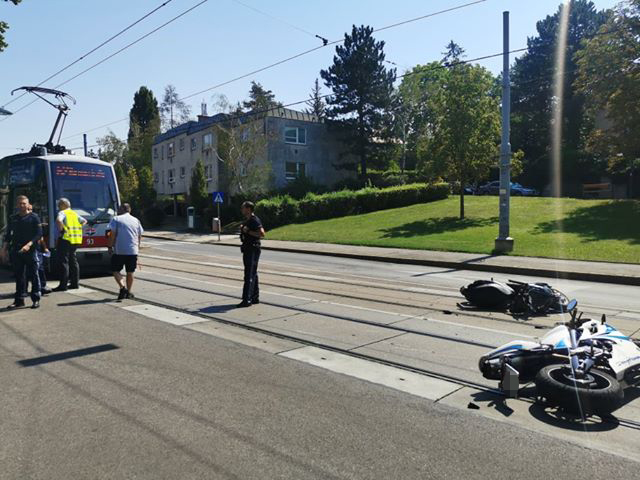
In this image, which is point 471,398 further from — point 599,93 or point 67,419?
point 599,93

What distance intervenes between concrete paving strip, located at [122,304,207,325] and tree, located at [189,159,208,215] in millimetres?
33355

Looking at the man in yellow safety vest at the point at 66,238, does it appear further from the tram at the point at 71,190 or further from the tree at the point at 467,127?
the tree at the point at 467,127

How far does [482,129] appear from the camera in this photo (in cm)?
2727

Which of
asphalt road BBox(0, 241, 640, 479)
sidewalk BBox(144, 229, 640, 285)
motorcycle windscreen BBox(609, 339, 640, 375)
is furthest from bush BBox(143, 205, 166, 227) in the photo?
motorcycle windscreen BBox(609, 339, 640, 375)

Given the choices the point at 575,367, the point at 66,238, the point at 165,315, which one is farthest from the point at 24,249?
the point at 575,367

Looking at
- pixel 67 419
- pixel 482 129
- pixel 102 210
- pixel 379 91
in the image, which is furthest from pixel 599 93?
pixel 67 419

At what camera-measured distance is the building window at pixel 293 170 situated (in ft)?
149

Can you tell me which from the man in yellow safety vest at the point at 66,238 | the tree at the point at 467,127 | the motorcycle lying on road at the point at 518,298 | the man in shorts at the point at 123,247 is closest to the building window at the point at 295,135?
the tree at the point at 467,127

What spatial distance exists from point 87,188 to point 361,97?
121 feet

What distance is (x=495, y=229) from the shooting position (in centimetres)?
2503

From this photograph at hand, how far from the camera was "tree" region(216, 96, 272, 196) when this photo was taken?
39.3m

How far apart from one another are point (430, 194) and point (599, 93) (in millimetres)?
13652

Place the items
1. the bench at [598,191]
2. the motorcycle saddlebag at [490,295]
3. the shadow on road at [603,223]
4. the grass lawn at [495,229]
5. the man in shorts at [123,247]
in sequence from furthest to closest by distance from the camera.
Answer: the bench at [598,191] → the shadow on road at [603,223] → the grass lawn at [495,229] → the man in shorts at [123,247] → the motorcycle saddlebag at [490,295]

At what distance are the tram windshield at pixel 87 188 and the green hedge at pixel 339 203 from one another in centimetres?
2067
